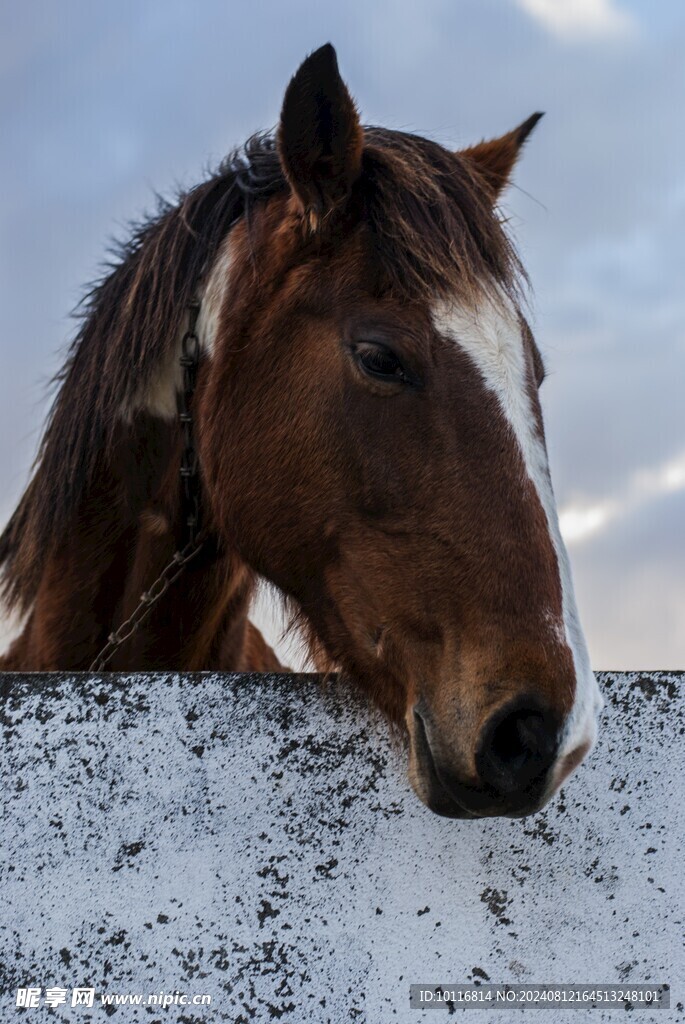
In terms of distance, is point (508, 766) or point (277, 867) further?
point (277, 867)

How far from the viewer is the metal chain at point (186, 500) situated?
2906 mm

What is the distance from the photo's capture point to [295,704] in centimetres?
225

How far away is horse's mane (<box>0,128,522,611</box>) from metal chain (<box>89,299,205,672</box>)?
0.28 ft

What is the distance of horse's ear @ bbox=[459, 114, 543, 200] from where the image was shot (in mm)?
3195

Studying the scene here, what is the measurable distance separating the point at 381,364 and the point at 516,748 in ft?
3.09

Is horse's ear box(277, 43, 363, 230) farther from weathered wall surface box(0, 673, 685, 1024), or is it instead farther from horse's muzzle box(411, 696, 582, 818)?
horse's muzzle box(411, 696, 582, 818)

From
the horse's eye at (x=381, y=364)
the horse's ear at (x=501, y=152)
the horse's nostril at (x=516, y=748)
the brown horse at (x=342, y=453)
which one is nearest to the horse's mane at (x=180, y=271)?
the brown horse at (x=342, y=453)

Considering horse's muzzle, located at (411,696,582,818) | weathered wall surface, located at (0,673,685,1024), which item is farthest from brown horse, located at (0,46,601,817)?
weathered wall surface, located at (0,673,685,1024)

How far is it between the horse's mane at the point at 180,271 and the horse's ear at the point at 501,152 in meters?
0.35

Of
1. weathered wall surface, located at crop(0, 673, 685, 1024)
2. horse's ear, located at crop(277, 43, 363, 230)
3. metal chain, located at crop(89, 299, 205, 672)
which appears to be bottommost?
weathered wall surface, located at crop(0, 673, 685, 1024)

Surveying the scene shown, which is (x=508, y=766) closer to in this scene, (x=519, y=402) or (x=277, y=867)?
(x=277, y=867)

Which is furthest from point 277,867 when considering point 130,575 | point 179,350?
point 179,350

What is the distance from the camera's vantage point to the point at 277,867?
2.17 m

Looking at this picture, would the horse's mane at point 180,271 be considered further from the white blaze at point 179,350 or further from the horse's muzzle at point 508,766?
the horse's muzzle at point 508,766
